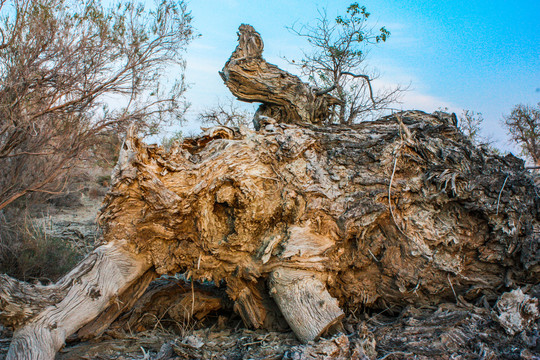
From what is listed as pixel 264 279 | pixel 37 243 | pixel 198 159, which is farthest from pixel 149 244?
pixel 37 243

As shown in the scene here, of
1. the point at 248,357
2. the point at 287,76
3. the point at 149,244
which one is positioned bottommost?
the point at 248,357

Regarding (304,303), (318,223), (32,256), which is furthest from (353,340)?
(32,256)

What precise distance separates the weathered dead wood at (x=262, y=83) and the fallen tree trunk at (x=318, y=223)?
2.58 ft

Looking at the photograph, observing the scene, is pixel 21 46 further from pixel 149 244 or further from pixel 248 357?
pixel 248 357

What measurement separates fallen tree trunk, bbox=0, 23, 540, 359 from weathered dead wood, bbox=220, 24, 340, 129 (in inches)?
31.0

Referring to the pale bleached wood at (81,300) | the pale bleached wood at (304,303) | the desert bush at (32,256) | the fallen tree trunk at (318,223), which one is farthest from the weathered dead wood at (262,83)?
the desert bush at (32,256)

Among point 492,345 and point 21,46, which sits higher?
point 21,46

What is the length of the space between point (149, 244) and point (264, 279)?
1128 mm

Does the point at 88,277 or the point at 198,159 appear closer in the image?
the point at 88,277

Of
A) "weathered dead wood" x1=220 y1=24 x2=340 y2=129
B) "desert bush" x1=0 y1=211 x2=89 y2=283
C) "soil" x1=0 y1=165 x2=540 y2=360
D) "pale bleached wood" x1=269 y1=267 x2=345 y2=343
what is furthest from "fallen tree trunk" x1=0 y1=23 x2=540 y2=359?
"desert bush" x1=0 y1=211 x2=89 y2=283

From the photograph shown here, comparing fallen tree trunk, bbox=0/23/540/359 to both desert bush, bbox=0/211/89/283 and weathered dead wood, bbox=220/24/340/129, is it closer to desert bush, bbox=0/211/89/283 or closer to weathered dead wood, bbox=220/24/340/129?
weathered dead wood, bbox=220/24/340/129

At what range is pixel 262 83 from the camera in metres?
4.41

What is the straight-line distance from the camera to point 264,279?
11.9ft

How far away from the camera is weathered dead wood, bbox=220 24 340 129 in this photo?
438cm
